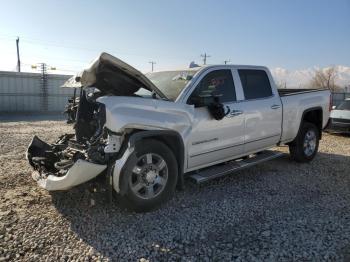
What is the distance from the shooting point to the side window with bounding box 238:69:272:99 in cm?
602

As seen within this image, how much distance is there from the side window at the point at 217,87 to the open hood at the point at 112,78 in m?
0.59

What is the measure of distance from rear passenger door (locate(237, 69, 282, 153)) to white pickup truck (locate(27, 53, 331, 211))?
0.02 m

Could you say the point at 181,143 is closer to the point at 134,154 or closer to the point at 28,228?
the point at 134,154

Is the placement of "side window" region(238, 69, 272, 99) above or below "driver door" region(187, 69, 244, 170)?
above

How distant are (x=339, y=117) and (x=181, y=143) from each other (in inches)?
380

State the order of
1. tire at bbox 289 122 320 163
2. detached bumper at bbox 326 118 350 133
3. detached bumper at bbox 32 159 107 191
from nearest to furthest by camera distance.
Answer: detached bumper at bbox 32 159 107 191, tire at bbox 289 122 320 163, detached bumper at bbox 326 118 350 133

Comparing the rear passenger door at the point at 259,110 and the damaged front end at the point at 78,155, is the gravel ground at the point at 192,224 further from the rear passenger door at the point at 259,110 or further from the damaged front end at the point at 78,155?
the rear passenger door at the point at 259,110

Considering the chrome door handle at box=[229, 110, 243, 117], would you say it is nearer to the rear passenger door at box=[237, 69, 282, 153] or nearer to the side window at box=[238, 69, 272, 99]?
the rear passenger door at box=[237, 69, 282, 153]

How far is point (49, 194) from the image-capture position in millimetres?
5250

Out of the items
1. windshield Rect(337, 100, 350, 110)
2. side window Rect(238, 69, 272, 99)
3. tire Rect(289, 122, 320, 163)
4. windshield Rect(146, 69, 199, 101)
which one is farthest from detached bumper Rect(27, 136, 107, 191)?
windshield Rect(337, 100, 350, 110)

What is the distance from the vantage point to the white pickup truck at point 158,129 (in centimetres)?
433

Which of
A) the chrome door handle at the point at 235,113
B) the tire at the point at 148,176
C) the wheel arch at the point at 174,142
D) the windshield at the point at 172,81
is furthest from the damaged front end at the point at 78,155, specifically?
the chrome door handle at the point at 235,113

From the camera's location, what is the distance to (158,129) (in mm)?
4629

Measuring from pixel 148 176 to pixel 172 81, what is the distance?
1.73m
